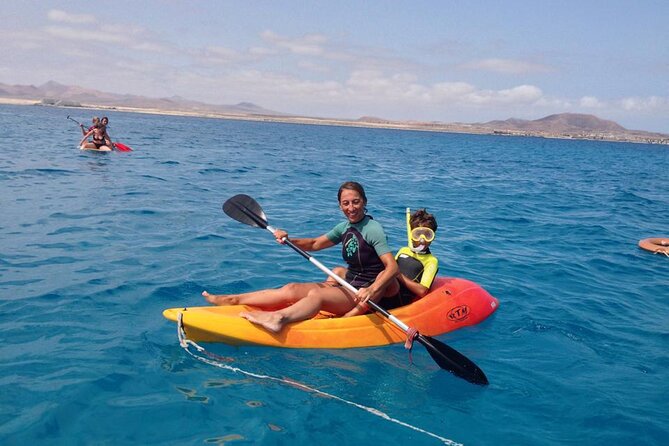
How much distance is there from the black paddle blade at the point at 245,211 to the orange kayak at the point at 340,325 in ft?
4.81

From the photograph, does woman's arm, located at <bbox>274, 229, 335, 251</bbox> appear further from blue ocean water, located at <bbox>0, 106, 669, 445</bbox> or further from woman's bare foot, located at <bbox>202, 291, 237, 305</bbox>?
blue ocean water, located at <bbox>0, 106, 669, 445</bbox>

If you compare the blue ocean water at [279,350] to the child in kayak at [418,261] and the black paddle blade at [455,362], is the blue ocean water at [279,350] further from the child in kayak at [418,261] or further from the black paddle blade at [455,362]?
the child in kayak at [418,261]

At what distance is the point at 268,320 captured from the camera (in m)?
5.31

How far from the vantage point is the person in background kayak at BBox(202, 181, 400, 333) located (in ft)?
17.7

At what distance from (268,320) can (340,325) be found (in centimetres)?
81

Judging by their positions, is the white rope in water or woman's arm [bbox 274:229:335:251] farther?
woman's arm [bbox 274:229:335:251]

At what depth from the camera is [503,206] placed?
16.8 m

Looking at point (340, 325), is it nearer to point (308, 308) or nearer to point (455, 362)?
point (308, 308)

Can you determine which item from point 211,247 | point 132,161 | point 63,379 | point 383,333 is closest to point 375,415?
point 383,333

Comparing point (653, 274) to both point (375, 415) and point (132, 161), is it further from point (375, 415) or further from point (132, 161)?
point (132, 161)

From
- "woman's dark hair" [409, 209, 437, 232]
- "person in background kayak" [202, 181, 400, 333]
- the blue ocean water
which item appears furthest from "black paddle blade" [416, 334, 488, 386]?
"woman's dark hair" [409, 209, 437, 232]

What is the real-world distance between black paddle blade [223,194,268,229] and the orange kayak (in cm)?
147

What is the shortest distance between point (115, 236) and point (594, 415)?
790 centimetres

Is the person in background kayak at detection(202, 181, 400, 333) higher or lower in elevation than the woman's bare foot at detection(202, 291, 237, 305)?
higher
